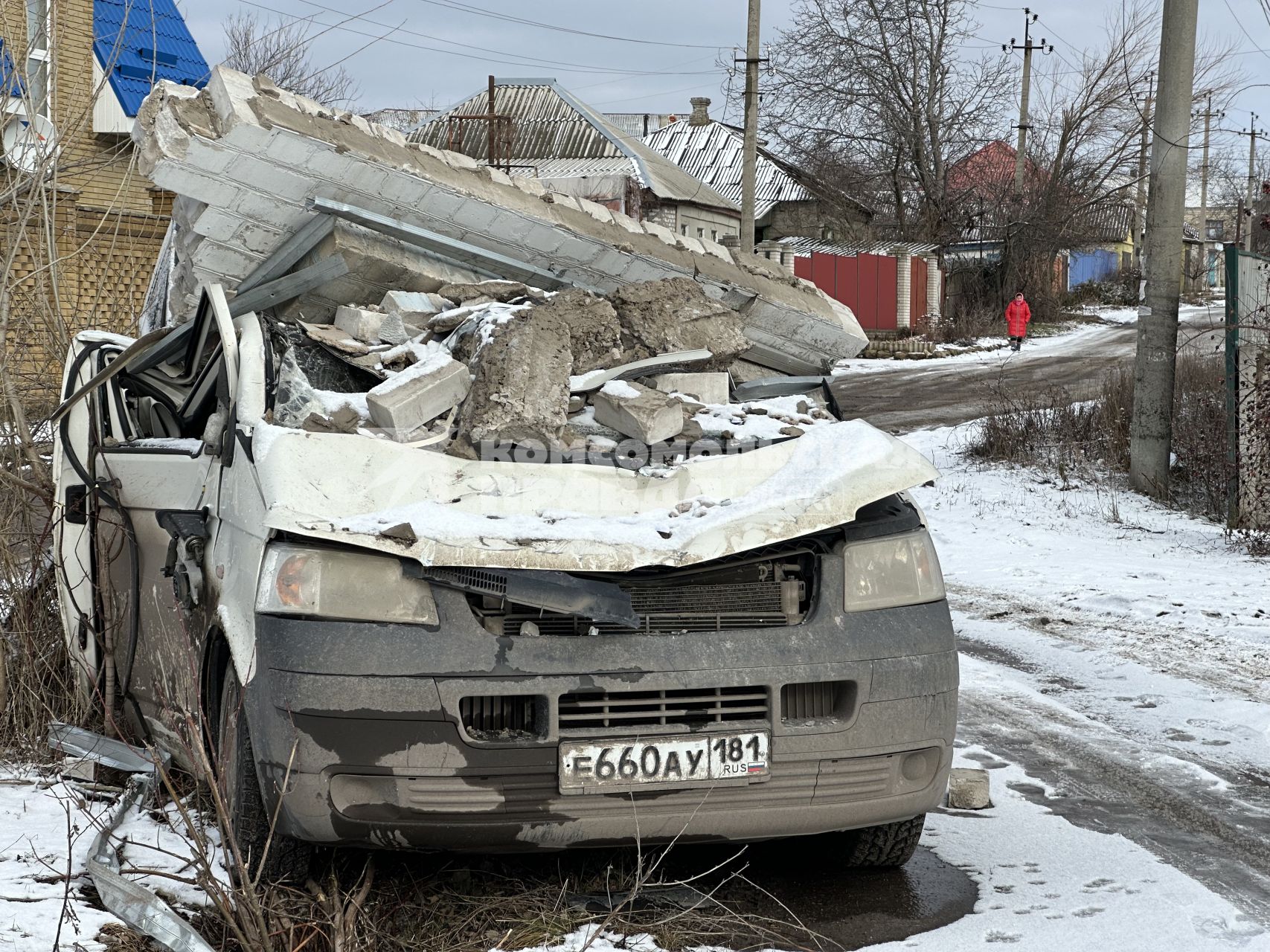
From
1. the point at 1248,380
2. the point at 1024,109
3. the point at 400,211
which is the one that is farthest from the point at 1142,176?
the point at 400,211

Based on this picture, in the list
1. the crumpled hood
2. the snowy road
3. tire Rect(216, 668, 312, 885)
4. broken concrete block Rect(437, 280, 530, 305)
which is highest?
broken concrete block Rect(437, 280, 530, 305)

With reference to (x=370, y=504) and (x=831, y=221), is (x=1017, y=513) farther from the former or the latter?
(x=831, y=221)

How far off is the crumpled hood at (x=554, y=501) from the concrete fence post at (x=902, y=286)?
31117 mm

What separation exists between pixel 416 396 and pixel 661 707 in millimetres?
1132

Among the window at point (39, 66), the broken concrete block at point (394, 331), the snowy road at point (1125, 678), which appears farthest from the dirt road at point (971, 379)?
the window at point (39, 66)

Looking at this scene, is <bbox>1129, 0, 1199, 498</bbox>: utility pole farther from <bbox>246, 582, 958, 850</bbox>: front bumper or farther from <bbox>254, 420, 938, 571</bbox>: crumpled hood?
<bbox>246, 582, 958, 850</bbox>: front bumper

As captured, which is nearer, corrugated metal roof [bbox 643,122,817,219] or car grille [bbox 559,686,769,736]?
car grille [bbox 559,686,769,736]

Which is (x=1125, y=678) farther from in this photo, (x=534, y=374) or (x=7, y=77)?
(x=7, y=77)

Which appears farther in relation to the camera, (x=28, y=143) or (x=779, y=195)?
(x=779, y=195)

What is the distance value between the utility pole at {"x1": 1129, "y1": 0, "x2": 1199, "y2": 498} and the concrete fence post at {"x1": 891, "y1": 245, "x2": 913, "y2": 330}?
23632mm

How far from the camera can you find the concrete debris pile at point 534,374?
3604 mm

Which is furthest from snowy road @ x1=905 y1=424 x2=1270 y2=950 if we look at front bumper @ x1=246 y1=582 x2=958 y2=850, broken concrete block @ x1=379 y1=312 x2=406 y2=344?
broken concrete block @ x1=379 y1=312 x2=406 y2=344

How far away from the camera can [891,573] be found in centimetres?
343

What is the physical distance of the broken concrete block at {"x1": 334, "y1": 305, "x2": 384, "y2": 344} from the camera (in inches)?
168
